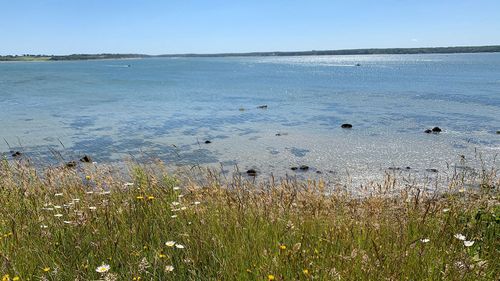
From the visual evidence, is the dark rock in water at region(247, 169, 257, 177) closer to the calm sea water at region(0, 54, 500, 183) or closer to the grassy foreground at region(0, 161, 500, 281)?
the calm sea water at region(0, 54, 500, 183)

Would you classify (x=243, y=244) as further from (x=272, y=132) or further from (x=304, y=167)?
(x=272, y=132)

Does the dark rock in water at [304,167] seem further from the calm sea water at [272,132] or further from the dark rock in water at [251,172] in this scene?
the dark rock in water at [251,172]

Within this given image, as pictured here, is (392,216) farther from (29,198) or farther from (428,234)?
(29,198)

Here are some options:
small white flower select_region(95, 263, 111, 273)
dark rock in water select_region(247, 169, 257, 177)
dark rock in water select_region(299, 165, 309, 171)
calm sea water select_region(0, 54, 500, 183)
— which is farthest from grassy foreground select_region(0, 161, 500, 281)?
dark rock in water select_region(299, 165, 309, 171)

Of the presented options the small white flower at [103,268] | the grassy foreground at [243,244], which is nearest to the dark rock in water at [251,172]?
the grassy foreground at [243,244]

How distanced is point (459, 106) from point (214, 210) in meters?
41.1

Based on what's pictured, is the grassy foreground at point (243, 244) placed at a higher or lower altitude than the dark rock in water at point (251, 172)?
higher

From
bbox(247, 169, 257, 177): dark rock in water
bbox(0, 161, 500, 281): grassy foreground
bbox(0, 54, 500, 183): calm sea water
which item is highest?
bbox(0, 161, 500, 281): grassy foreground

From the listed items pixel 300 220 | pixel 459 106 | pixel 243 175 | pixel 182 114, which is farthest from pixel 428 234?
pixel 459 106

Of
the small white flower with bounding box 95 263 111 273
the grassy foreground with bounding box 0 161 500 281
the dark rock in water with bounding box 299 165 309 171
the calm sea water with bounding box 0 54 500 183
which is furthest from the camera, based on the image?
the calm sea water with bounding box 0 54 500 183

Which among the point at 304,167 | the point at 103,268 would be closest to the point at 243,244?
the point at 103,268

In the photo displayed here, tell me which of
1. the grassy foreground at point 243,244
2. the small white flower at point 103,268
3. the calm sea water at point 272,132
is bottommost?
the calm sea water at point 272,132

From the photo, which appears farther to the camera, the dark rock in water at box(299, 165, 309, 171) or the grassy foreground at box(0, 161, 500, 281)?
the dark rock in water at box(299, 165, 309, 171)

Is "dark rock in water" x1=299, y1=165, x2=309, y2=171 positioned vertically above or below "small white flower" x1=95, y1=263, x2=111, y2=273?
below
